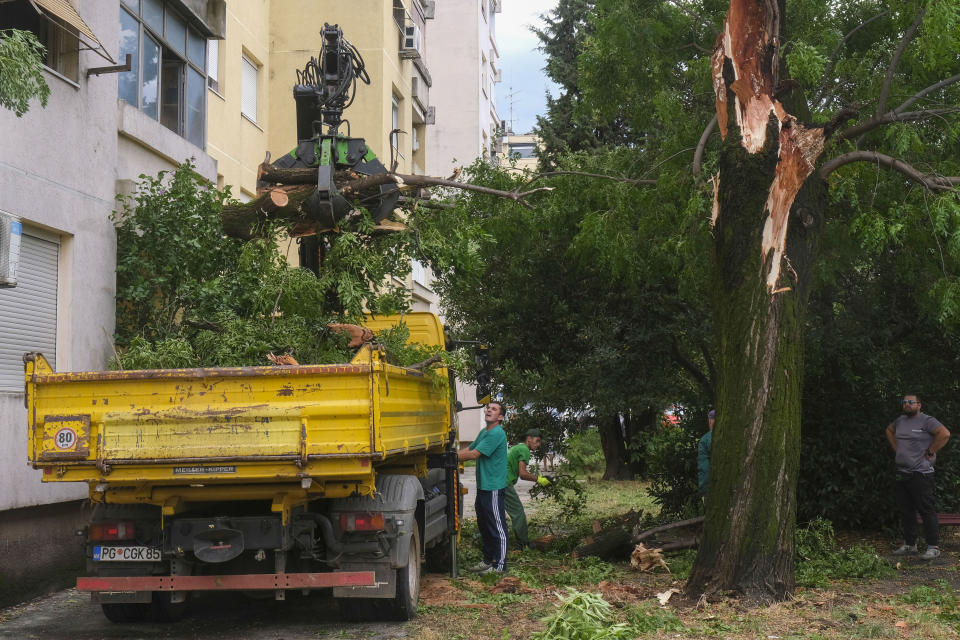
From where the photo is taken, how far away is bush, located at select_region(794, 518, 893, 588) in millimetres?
9742

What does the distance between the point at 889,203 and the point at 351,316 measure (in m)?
5.71

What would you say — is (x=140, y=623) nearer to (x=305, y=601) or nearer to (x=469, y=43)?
(x=305, y=601)

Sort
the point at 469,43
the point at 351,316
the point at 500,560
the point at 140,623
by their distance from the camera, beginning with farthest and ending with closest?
the point at 469,43, the point at 500,560, the point at 351,316, the point at 140,623

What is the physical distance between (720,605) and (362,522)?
9.45ft

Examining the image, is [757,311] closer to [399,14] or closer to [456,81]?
[399,14]

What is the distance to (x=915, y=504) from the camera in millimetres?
11547

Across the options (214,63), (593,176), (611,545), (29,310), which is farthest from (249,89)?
(611,545)

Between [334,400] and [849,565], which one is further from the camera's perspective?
[849,565]

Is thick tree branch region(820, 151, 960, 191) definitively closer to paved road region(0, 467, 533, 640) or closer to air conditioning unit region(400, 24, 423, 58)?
paved road region(0, 467, 533, 640)

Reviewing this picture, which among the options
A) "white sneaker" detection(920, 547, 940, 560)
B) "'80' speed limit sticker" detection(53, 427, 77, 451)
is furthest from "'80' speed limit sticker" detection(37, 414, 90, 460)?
"white sneaker" detection(920, 547, 940, 560)

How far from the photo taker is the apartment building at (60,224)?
952cm

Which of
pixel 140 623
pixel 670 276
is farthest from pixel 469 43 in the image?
pixel 140 623

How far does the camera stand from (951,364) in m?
13.3

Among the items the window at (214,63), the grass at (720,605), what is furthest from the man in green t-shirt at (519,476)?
the window at (214,63)
